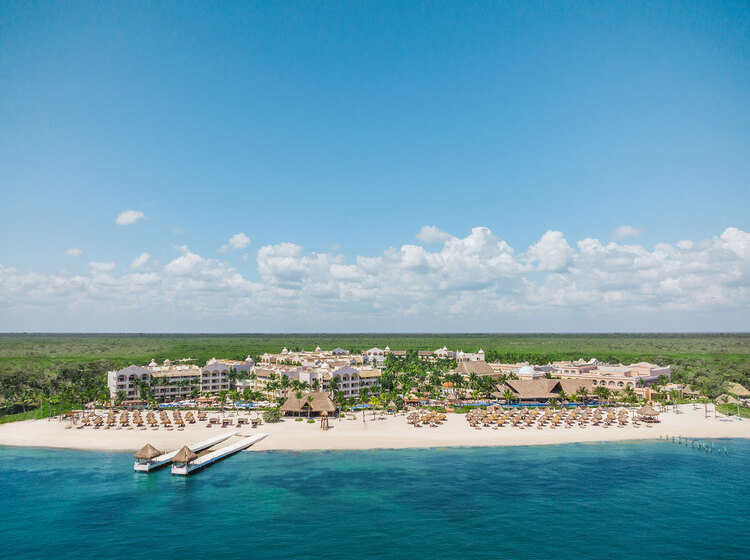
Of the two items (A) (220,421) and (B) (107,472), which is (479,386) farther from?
(B) (107,472)

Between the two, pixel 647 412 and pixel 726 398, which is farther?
pixel 726 398

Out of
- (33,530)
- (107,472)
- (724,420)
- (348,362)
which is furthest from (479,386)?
(33,530)

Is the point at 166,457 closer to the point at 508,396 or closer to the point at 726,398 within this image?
the point at 508,396

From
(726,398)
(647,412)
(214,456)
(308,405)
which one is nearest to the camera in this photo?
(214,456)

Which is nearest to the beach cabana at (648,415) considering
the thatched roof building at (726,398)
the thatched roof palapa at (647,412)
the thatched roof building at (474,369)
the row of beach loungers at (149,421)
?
the thatched roof palapa at (647,412)

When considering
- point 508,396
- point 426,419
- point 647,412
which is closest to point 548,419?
point 508,396

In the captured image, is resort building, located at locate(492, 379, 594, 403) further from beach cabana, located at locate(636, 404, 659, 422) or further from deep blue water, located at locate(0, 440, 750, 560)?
deep blue water, located at locate(0, 440, 750, 560)
